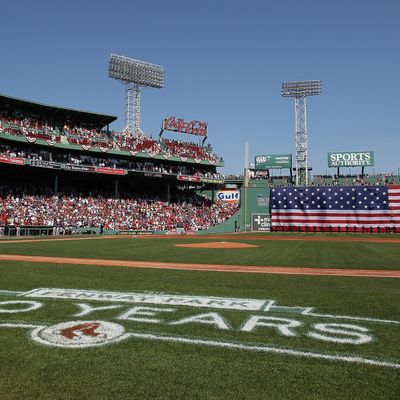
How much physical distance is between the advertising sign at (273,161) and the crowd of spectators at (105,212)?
11.6 metres

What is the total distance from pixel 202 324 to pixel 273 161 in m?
59.3

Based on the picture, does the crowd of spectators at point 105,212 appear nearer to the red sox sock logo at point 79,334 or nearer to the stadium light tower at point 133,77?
the stadium light tower at point 133,77

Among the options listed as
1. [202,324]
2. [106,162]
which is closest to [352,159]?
[106,162]

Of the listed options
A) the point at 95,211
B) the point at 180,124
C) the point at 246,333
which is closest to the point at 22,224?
the point at 95,211

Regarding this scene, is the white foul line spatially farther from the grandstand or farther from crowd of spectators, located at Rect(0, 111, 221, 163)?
crowd of spectators, located at Rect(0, 111, 221, 163)

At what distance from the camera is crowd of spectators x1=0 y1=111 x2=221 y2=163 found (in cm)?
4266

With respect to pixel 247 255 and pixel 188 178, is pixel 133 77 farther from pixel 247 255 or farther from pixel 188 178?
pixel 247 255

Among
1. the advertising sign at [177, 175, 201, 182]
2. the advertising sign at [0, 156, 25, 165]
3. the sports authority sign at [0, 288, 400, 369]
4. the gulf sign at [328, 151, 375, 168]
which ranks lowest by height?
the sports authority sign at [0, 288, 400, 369]

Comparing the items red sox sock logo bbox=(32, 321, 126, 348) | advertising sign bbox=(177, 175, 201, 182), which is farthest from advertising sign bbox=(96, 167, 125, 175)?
red sox sock logo bbox=(32, 321, 126, 348)

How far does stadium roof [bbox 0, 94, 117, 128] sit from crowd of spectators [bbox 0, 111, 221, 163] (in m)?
0.72

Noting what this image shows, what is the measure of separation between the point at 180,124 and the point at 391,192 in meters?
30.6

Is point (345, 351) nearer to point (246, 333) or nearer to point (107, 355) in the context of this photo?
point (246, 333)

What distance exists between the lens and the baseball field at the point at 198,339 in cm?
353

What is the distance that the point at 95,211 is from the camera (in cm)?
4319
